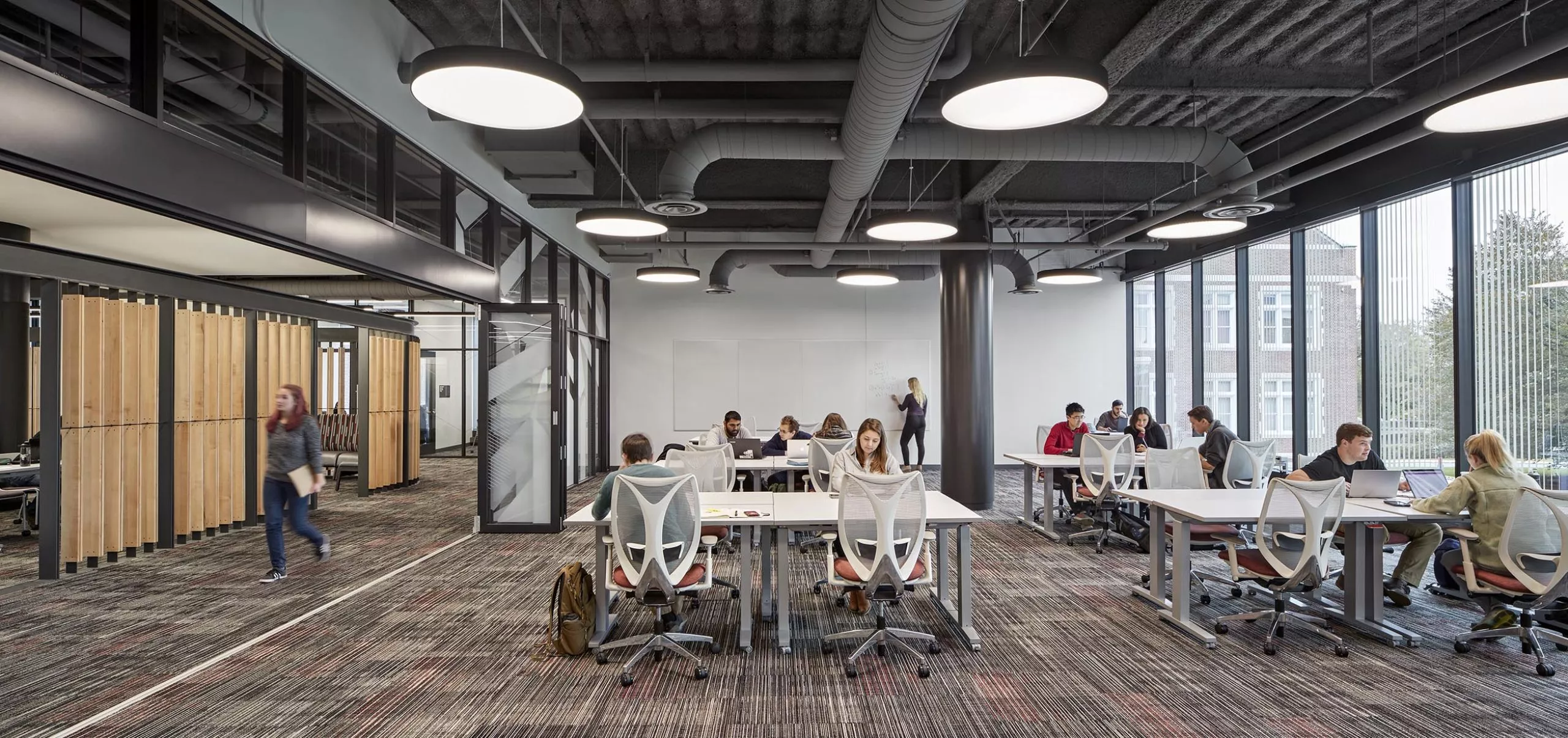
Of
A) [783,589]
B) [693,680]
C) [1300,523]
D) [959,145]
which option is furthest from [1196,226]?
[693,680]

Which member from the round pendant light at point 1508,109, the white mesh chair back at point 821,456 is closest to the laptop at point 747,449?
the white mesh chair back at point 821,456

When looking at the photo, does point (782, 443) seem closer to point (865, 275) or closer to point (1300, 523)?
point (865, 275)

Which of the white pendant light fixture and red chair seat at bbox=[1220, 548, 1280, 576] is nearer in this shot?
the white pendant light fixture

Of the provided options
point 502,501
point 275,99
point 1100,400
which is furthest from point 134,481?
point 1100,400

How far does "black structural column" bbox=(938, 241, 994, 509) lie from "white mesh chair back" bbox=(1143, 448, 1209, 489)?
12.0ft

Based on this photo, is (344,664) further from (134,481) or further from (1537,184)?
(1537,184)

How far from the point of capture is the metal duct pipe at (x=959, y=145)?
6.37m

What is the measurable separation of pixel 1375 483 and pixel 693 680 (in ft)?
15.2

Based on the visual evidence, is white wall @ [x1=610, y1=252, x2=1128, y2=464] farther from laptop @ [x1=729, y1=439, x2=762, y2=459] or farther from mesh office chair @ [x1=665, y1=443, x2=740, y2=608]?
mesh office chair @ [x1=665, y1=443, x2=740, y2=608]

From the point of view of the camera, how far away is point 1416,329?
287 inches

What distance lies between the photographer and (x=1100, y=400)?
1362 cm

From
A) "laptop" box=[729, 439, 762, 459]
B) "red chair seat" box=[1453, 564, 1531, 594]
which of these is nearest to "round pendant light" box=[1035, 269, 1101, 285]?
"laptop" box=[729, 439, 762, 459]

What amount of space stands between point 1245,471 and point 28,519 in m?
12.2

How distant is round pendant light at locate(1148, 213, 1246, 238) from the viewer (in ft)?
20.9
